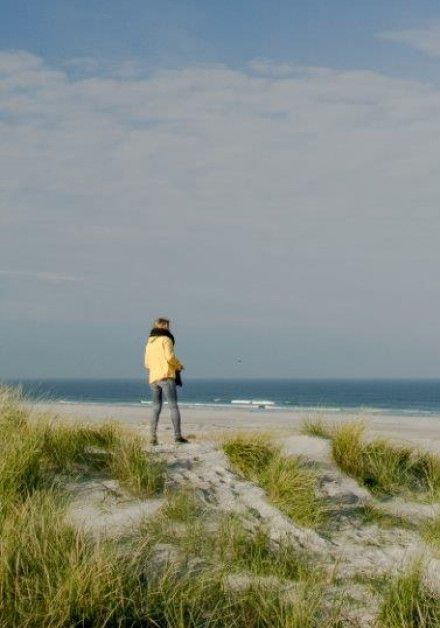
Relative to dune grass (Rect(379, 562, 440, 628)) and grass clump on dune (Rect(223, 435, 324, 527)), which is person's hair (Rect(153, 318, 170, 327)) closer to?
grass clump on dune (Rect(223, 435, 324, 527))

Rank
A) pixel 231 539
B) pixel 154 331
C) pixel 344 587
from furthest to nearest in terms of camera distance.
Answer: pixel 154 331
pixel 231 539
pixel 344 587

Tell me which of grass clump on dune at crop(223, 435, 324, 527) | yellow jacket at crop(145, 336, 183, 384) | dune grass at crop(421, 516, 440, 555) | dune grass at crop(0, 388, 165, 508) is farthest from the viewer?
yellow jacket at crop(145, 336, 183, 384)

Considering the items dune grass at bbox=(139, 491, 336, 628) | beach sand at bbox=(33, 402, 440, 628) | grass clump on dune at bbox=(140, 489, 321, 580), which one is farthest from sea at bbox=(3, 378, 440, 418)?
dune grass at bbox=(139, 491, 336, 628)

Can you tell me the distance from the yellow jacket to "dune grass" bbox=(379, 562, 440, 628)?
6214 mm

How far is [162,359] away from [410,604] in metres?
6.68

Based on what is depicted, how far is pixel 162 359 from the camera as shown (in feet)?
40.6

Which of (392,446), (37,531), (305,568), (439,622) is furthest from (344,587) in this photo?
(392,446)

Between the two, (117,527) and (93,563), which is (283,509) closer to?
(117,527)

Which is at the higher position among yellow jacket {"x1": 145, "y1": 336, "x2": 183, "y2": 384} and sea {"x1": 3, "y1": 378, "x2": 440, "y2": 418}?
sea {"x1": 3, "y1": 378, "x2": 440, "y2": 418}

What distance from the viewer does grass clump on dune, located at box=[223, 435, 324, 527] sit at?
350 inches

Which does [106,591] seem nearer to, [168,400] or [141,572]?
[141,572]

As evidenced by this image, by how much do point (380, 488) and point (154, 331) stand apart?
3.94 m

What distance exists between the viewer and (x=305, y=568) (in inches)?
280

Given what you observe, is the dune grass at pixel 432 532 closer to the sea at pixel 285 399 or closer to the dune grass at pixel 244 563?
the dune grass at pixel 244 563
